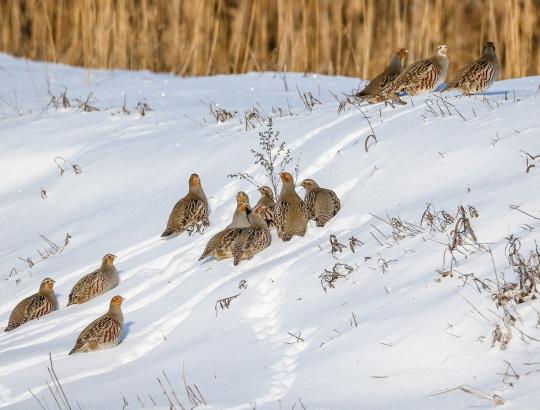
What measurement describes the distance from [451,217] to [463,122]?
6.92 feet

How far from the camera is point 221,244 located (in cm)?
791

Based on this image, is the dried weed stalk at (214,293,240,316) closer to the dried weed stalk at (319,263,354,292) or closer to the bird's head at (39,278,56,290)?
the dried weed stalk at (319,263,354,292)

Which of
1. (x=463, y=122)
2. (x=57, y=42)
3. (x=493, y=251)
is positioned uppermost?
(x=57, y=42)

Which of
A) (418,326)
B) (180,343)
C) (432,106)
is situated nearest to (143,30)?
(432,106)

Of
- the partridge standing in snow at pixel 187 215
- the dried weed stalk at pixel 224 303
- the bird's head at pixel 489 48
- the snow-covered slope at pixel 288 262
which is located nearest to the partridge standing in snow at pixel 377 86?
the snow-covered slope at pixel 288 262

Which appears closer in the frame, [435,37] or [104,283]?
[104,283]

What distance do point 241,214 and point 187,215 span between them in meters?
0.54

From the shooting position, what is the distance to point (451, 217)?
6574mm

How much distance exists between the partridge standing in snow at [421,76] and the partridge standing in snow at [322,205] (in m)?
2.38

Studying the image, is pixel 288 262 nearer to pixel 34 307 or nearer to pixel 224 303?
pixel 224 303

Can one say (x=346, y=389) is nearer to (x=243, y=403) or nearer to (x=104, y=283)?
(x=243, y=403)

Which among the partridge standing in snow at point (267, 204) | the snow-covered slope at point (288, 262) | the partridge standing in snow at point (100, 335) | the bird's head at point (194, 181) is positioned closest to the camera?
the snow-covered slope at point (288, 262)

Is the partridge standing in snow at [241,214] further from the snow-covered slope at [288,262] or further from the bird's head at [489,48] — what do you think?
the bird's head at [489,48]

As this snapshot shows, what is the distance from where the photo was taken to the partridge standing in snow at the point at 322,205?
25.7ft
